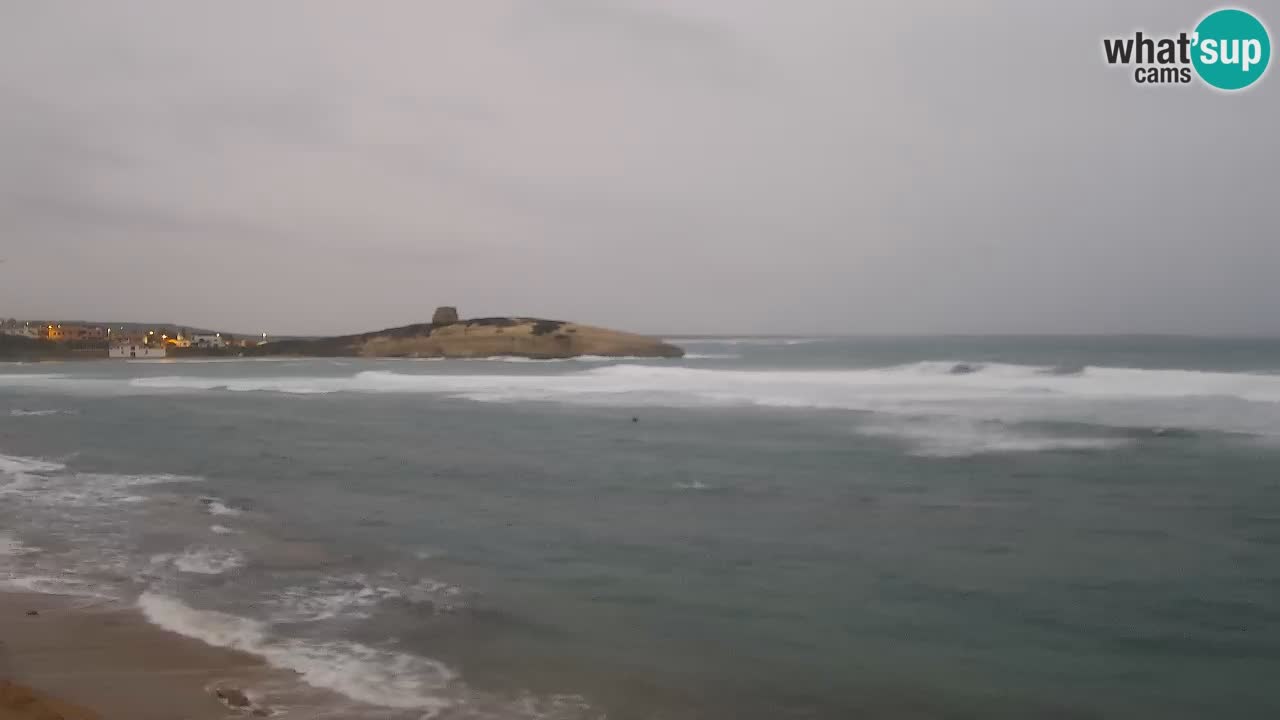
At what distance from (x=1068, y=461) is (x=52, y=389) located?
36.5 meters

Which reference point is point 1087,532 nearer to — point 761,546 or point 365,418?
point 761,546

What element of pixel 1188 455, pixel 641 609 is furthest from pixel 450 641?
pixel 1188 455

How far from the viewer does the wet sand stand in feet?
13.6

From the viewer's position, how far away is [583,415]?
2219 centimetres

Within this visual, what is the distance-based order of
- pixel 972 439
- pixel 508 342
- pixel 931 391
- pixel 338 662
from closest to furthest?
pixel 338 662 < pixel 972 439 < pixel 931 391 < pixel 508 342

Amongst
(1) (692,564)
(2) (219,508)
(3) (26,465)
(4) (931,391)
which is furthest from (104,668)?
(4) (931,391)

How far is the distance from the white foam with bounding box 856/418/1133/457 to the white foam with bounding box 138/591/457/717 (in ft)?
36.4

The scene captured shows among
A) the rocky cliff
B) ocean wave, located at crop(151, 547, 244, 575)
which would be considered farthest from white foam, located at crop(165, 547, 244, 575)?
the rocky cliff

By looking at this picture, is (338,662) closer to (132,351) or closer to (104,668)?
(104,668)

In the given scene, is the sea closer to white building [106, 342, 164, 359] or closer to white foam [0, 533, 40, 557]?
white foam [0, 533, 40, 557]

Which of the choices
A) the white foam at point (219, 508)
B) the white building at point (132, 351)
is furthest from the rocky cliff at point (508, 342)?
the white foam at point (219, 508)

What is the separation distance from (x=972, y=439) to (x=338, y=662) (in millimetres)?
13889

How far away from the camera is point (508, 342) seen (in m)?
79.8


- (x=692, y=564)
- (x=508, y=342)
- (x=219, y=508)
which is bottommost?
(x=692, y=564)
